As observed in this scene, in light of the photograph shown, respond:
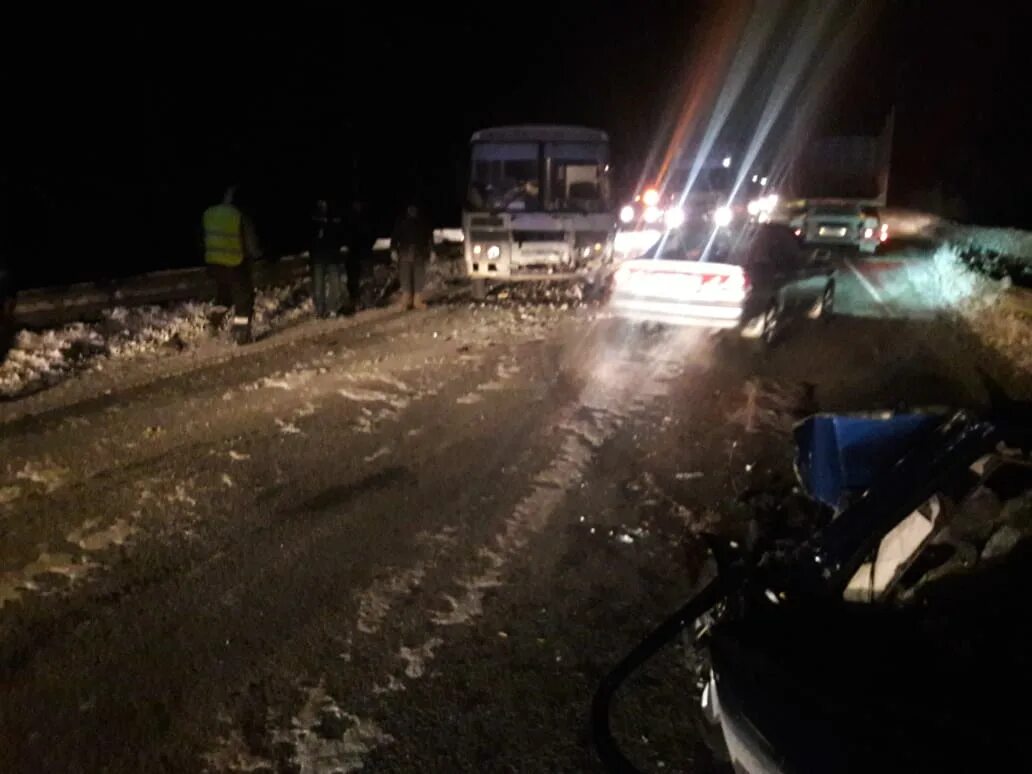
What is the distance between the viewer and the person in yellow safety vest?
11195 millimetres

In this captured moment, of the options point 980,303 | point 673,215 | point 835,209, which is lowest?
point 980,303

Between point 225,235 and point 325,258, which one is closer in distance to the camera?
point 225,235

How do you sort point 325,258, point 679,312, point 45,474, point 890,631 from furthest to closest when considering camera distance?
1. point 325,258
2. point 679,312
3. point 45,474
4. point 890,631

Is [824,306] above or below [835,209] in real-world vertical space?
below

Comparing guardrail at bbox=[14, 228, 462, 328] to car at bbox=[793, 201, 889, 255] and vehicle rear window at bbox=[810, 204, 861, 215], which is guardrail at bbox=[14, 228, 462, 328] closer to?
car at bbox=[793, 201, 889, 255]

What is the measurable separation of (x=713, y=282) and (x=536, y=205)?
4824mm

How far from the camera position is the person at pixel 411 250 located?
1414cm

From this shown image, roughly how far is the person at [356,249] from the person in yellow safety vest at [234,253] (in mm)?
2874

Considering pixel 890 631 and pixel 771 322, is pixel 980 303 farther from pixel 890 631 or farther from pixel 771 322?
pixel 890 631

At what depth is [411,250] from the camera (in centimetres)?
1416

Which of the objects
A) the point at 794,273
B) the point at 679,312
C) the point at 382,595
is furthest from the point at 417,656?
the point at 794,273

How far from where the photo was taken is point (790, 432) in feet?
25.7

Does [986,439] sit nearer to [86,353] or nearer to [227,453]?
[227,453]

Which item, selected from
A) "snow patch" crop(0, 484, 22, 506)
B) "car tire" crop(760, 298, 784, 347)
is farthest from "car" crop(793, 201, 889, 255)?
"snow patch" crop(0, 484, 22, 506)
